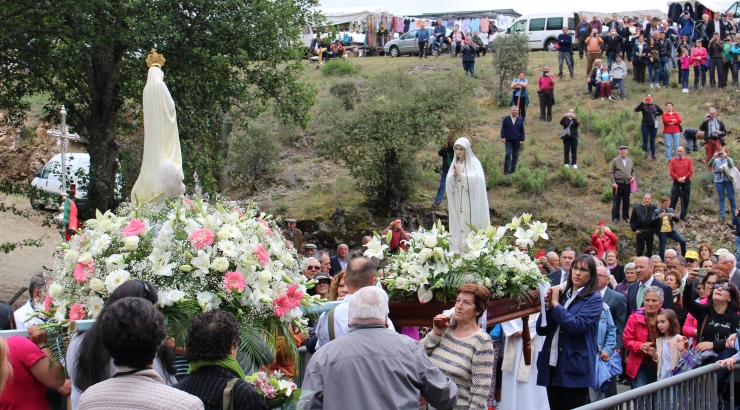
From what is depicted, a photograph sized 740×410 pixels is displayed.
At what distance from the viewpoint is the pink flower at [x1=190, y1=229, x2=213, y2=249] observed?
17.7 ft

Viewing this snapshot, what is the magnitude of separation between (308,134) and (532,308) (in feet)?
79.2

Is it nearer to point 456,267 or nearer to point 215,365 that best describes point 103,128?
point 456,267

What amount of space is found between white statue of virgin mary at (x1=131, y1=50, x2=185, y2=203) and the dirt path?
12.8 m

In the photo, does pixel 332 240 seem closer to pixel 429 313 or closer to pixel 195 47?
pixel 195 47

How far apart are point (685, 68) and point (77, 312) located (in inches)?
1111

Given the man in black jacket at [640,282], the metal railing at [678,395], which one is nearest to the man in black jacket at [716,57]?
the man in black jacket at [640,282]

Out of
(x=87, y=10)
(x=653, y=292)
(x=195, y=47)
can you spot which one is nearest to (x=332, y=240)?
(x=195, y=47)

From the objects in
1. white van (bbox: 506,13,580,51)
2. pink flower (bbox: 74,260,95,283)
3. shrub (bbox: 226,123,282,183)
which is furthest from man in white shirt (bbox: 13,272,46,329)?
white van (bbox: 506,13,580,51)

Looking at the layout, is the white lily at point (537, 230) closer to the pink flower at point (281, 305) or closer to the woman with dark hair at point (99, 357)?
the pink flower at point (281, 305)

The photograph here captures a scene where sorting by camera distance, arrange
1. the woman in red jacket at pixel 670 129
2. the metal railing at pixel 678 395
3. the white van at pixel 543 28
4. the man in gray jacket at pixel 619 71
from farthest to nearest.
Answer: the white van at pixel 543 28 < the man in gray jacket at pixel 619 71 < the woman in red jacket at pixel 670 129 < the metal railing at pixel 678 395

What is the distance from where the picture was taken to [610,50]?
30688 millimetres

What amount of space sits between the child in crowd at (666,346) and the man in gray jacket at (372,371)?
4.64 metres

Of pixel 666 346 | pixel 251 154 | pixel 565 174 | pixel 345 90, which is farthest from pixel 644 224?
pixel 345 90

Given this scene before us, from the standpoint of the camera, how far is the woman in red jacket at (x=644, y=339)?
9172mm
